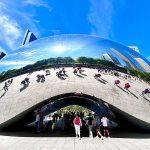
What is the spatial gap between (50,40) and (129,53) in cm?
459

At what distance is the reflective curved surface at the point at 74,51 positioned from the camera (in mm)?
17000

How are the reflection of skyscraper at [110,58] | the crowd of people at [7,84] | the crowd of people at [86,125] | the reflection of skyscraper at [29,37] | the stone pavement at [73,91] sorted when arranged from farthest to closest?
the reflection of skyscraper at [29,37]
the crowd of people at [7,84]
the reflection of skyscraper at [110,58]
the crowd of people at [86,125]
the stone pavement at [73,91]

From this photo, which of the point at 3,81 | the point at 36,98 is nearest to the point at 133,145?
the point at 36,98

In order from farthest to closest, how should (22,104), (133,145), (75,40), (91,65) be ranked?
(75,40) < (91,65) < (22,104) < (133,145)

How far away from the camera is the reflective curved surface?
17.0 meters

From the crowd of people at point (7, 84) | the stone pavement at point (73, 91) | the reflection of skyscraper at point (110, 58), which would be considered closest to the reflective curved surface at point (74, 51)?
the reflection of skyscraper at point (110, 58)

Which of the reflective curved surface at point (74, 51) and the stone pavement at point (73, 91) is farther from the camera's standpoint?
the reflective curved surface at point (74, 51)

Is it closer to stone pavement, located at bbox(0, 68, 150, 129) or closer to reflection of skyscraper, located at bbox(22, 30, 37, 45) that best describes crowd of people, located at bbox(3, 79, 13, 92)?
stone pavement, located at bbox(0, 68, 150, 129)

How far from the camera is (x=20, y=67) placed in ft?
56.1

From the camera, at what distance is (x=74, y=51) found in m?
16.9

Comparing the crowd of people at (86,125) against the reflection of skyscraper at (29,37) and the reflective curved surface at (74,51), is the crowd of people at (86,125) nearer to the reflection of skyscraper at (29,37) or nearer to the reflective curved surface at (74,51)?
the reflective curved surface at (74,51)

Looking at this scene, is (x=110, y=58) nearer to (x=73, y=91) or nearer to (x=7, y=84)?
(x=73, y=91)

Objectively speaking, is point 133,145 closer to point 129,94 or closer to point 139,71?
point 129,94

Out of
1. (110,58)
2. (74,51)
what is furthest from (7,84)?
(110,58)
